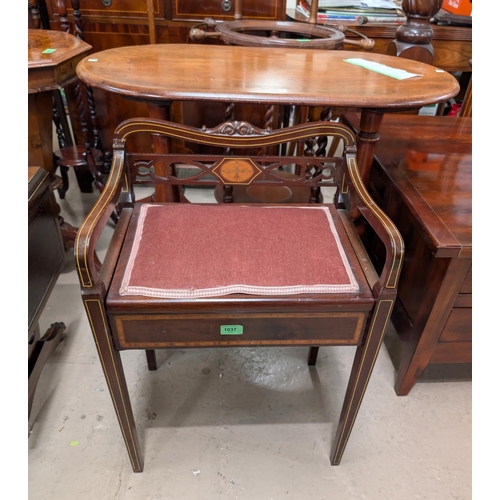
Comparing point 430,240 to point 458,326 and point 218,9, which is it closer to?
point 458,326

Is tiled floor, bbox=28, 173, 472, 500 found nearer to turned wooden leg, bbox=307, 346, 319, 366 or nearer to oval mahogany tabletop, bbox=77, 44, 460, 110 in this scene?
turned wooden leg, bbox=307, 346, 319, 366

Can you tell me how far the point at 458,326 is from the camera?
121 cm

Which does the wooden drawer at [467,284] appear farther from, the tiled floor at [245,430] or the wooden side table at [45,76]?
the wooden side table at [45,76]

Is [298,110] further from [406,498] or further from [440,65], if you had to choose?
[406,498]

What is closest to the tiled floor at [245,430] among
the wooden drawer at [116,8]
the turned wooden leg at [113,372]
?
the turned wooden leg at [113,372]

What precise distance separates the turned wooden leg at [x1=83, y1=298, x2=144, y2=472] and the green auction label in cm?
23

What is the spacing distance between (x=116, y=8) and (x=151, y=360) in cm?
166

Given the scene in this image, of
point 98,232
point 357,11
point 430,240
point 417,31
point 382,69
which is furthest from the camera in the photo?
point 357,11

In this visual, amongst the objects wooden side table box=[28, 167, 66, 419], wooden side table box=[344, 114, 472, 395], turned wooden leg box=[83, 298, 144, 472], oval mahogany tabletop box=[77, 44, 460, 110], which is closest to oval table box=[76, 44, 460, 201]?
oval mahogany tabletop box=[77, 44, 460, 110]

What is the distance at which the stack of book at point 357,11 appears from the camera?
207cm

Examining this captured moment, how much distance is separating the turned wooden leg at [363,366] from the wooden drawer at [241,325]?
3 cm

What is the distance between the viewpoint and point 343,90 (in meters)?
1.15

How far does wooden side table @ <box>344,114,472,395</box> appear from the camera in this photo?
110 cm

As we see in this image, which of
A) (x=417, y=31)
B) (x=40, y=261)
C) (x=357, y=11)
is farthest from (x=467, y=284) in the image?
(x=357, y=11)
